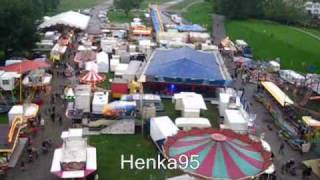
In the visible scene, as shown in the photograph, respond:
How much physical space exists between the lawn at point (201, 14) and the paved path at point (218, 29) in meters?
0.89

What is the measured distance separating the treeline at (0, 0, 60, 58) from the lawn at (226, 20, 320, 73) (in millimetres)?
26094

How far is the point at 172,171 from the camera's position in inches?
953

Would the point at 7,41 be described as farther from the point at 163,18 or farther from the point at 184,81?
the point at 163,18

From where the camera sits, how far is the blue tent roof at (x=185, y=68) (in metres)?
36.6

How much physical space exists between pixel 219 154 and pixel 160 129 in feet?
27.7

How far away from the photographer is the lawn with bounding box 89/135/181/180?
24062mm

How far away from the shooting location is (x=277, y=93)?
36844mm

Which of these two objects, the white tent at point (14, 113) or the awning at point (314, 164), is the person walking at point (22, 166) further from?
the awning at point (314, 164)

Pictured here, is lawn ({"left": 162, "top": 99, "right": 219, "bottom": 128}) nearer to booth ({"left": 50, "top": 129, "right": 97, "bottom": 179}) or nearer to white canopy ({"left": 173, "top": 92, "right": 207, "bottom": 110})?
white canopy ({"left": 173, "top": 92, "right": 207, "bottom": 110})

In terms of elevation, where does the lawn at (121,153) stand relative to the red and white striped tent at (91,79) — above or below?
below

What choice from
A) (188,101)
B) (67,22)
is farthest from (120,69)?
(67,22)

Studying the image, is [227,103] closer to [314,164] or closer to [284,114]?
[284,114]

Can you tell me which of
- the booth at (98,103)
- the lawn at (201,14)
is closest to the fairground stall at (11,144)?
the booth at (98,103)

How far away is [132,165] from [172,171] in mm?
2480
